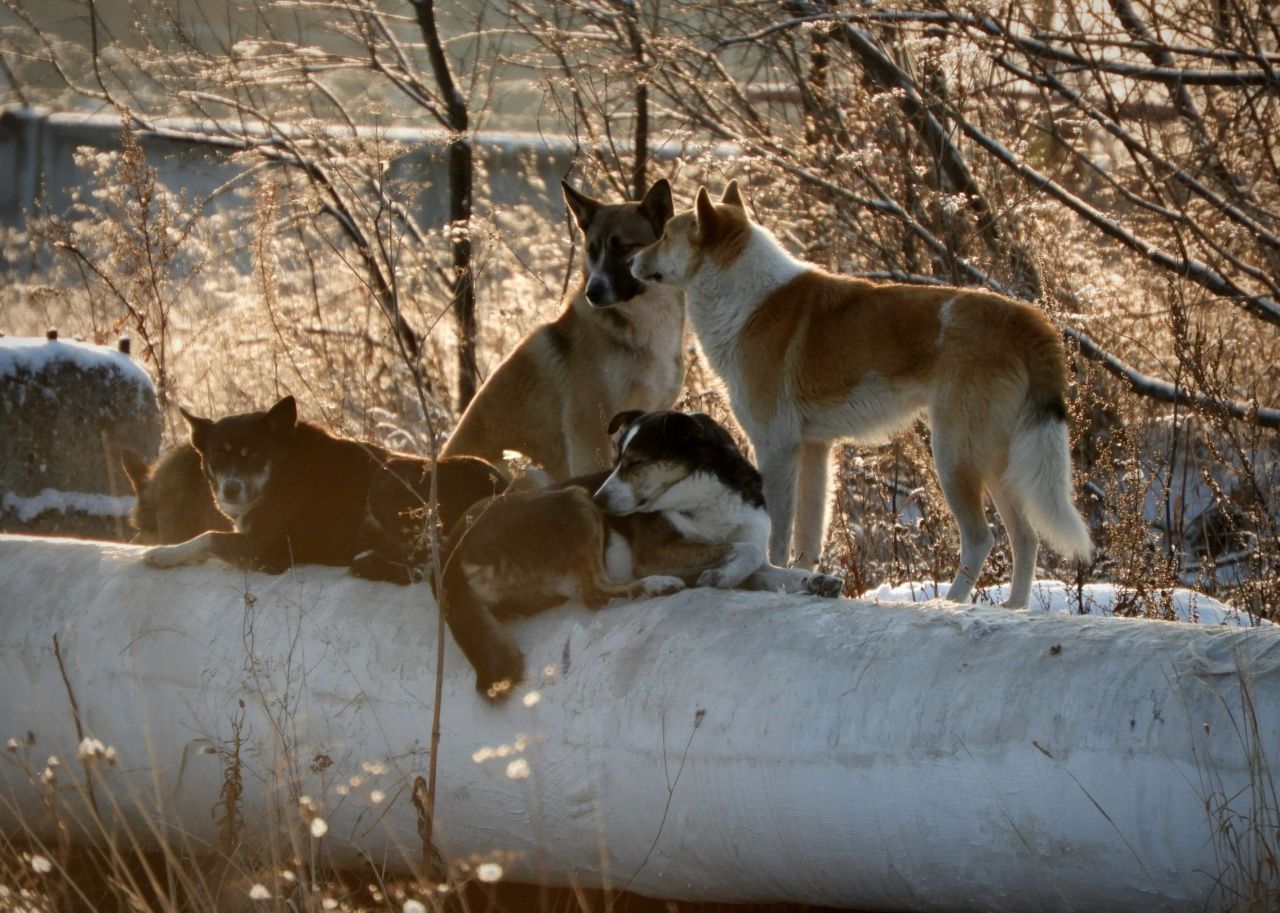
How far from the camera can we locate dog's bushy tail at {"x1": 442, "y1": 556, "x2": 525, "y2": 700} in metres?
3.79

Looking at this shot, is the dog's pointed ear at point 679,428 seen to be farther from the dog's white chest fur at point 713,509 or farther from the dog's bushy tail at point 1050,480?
the dog's bushy tail at point 1050,480

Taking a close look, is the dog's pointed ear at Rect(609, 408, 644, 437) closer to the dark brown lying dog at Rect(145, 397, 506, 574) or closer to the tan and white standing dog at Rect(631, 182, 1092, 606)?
the dark brown lying dog at Rect(145, 397, 506, 574)

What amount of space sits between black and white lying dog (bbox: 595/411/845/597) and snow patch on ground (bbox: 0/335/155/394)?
9.17 ft

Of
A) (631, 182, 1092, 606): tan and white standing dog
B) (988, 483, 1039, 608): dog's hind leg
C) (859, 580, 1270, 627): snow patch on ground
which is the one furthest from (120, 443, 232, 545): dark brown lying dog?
(988, 483, 1039, 608): dog's hind leg

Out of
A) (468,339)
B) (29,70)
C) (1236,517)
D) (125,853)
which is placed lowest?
(125,853)

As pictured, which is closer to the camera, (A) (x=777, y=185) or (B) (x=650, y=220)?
(B) (x=650, y=220)

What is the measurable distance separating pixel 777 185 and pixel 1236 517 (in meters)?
3.41

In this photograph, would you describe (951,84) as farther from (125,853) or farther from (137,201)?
(125,853)

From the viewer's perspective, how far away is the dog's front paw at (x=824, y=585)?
13.9 ft

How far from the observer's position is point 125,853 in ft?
15.2

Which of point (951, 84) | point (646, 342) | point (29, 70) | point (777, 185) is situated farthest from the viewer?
point (29, 70)

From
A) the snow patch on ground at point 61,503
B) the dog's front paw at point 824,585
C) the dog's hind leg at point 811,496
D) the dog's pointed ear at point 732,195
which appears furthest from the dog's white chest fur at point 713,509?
the snow patch on ground at point 61,503

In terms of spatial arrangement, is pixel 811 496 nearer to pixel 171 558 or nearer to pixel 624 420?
pixel 624 420

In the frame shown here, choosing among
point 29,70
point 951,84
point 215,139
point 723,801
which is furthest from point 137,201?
point 29,70
